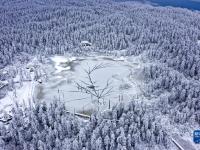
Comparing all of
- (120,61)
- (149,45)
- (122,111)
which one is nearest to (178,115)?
(122,111)

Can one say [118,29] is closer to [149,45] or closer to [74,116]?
[149,45]

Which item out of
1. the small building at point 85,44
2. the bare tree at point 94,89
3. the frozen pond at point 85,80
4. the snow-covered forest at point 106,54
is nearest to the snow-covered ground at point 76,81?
the frozen pond at point 85,80

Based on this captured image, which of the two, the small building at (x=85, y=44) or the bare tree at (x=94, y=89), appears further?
the small building at (x=85, y=44)

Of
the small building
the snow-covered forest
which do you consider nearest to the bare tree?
the snow-covered forest

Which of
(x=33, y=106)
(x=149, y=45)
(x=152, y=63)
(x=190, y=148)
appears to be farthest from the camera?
(x=149, y=45)

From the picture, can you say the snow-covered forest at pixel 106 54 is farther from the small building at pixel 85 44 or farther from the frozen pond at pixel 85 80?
the frozen pond at pixel 85 80

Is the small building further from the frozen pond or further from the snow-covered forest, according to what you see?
the frozen pond

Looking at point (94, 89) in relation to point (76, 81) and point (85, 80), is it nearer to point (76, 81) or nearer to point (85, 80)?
point (85, 80)
